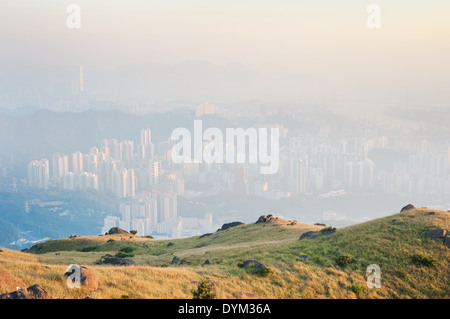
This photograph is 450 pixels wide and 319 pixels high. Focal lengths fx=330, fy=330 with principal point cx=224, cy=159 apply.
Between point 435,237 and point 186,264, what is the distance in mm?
15922

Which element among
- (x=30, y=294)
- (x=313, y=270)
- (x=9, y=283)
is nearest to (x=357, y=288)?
(x=313, y=270)

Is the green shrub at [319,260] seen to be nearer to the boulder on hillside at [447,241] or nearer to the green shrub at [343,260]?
the green shrub at [343,260]

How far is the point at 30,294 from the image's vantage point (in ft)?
36.1

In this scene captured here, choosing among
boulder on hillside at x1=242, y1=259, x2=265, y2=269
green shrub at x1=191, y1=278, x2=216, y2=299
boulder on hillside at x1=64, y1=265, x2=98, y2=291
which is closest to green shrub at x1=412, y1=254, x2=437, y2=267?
boulder on hillside at x1=242, y1=259, x2=265, y2=269

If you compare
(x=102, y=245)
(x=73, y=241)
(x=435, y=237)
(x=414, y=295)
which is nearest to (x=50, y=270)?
(x=414, y=295)

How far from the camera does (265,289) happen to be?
49.2 feet

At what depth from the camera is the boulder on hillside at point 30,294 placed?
10719 mm

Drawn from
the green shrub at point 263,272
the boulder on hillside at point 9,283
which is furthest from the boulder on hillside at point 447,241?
the boulder on hillside at point 9,283

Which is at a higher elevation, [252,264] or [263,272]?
[263,272]

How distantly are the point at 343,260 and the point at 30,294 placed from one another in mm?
15432

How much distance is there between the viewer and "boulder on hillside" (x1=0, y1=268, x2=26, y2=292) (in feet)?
39.5

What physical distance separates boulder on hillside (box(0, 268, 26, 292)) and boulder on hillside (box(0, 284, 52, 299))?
132cm

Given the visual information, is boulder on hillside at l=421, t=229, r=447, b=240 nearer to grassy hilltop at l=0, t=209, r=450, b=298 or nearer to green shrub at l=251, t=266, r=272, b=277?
grassy hilltop at l=0, t=209, r=450, b=298

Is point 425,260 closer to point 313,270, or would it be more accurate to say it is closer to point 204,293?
point 313,270
